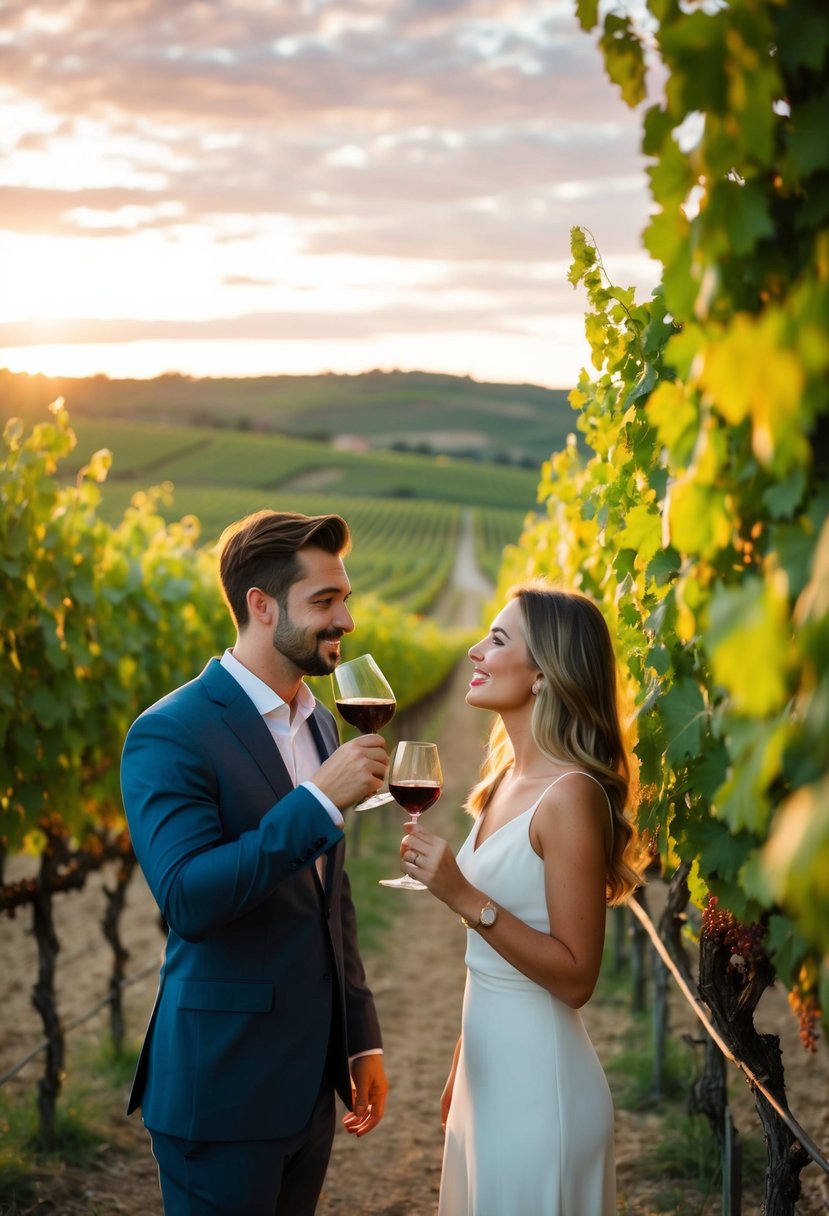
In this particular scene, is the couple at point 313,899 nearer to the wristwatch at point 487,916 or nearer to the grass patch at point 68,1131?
the wristwatch at point 487,916

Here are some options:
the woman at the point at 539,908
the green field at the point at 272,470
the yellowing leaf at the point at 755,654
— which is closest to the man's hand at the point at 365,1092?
the woman at the point at 539,908

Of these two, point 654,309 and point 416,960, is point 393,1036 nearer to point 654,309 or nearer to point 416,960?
point 416,960

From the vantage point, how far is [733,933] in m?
2.70

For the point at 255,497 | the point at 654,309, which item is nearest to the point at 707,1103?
the point at 654,309

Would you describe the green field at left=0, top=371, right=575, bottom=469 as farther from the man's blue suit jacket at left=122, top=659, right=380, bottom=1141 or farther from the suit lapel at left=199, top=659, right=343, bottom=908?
the man's blue suit jacket at left=122, top=659, right=380, bottom=1141

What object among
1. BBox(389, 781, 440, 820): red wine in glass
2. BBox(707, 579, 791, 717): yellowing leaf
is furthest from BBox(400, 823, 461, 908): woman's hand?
BBox(707, 579, 791, 717): yellowing leaf

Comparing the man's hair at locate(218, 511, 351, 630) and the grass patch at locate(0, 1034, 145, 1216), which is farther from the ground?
the man's hair at locate(218, 511, 351, 630)

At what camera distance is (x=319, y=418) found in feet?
406

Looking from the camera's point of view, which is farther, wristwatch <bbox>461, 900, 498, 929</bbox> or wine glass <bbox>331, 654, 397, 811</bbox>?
wine glass <bbox>331, 654, 397, 811</bbox>

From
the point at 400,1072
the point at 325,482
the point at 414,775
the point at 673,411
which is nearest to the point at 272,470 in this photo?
the point at 325,482

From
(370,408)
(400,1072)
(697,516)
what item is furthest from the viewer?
(370,408)

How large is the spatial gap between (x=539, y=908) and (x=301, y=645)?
81cm

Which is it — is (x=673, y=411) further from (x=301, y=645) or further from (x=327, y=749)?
(x=327, y=749)

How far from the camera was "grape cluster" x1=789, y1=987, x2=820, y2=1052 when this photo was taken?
1.95m
